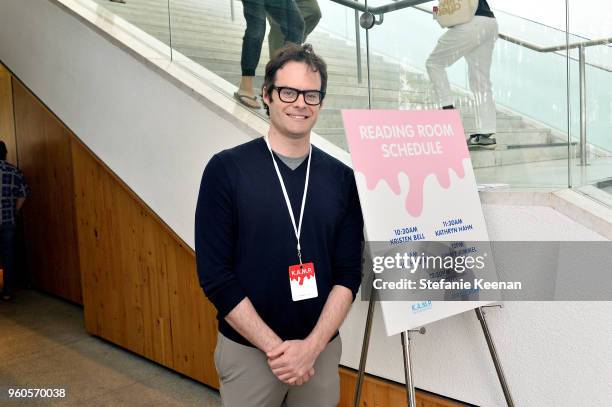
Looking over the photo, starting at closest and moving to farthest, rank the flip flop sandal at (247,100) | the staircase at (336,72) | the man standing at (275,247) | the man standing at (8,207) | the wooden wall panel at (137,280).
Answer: the man standing at (275,247), the staircase at (336,72), the flip flop sandal at (247,100), the wooden wall panel at (137,280), the man standing at (8,207)

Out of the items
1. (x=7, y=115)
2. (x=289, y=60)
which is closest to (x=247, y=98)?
(x=289, y=60)

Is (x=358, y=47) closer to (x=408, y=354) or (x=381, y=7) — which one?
(x=381, y=7)

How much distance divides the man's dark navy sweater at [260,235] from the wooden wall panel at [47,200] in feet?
12.3

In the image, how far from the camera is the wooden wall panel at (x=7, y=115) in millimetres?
5598

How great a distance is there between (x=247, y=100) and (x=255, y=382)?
170cm

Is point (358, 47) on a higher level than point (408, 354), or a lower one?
higher

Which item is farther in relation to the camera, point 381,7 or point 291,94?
point 381,7

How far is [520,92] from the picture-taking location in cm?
199

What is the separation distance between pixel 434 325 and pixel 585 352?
0.56m

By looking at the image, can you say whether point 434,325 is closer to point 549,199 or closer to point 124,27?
point 549,199

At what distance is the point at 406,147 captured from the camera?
1.79 meters

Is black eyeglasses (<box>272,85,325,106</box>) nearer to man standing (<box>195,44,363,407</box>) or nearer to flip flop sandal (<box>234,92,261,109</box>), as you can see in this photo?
man standing (<box>195,44,363,407</box>)

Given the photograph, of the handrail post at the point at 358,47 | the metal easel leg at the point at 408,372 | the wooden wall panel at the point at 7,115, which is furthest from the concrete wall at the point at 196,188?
the wooden wall panel at the point at 7,115

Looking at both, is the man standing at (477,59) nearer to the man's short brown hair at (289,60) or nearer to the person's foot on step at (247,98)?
the man's short brown hair at (289,60)
